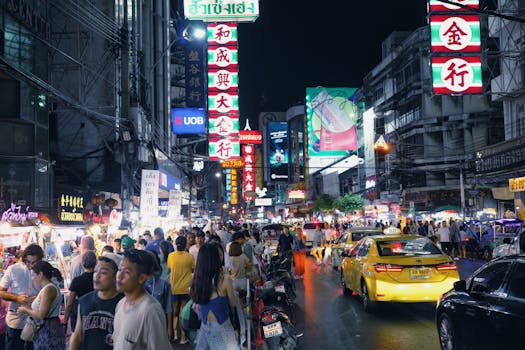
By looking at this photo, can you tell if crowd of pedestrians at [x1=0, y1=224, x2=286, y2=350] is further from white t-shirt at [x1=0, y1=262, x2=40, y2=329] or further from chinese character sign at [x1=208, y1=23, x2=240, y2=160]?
chinese character sign at [x1=208, y1=23, x2=240, y2=160]

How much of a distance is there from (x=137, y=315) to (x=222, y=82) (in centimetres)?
2952

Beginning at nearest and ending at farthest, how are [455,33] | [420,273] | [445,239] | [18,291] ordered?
1. [18,291]
2. [420,273]
3. [455,33]
4. [445,239]

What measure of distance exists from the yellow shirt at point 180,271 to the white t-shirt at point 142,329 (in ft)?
17.8

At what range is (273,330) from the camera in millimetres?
7402

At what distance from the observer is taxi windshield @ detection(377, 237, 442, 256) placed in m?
11.4

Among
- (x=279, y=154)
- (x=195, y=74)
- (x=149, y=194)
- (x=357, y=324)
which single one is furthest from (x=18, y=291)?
(x=279, y=154)

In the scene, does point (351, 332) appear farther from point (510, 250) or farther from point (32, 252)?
point (510, 250)

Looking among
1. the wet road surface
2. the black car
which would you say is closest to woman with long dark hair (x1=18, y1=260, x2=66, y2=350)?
the wet road surface

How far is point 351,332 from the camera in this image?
966 cm

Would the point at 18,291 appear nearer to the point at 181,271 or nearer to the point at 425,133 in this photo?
the point at 181,271

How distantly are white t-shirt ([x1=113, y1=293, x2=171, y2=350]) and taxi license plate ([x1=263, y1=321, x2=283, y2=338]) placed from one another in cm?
380

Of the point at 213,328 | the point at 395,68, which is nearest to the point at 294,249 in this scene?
the point at 213,328

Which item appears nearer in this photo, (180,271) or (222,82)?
(180,271)

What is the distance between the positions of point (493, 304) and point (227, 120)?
27.4 meters
